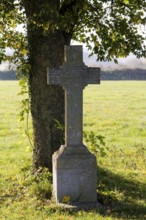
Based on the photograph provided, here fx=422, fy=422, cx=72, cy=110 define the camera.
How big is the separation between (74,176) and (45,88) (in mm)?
2252

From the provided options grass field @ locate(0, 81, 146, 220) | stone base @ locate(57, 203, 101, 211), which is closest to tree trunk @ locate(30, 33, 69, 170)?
grass field @ locate(0, 81, 146, 220)

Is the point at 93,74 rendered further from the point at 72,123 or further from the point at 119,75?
the point at 119,75

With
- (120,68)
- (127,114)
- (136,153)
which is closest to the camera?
(136,153)

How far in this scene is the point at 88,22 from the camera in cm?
909

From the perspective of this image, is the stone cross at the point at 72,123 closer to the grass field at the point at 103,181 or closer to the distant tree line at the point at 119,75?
the grass field at the point at 103,181

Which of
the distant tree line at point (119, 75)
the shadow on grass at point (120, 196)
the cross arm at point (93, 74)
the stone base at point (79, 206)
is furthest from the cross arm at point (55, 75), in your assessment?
the distant tree line at point (119, 75)

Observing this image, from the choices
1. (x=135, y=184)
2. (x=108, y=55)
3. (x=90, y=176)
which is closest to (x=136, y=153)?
(x=135, y=184)

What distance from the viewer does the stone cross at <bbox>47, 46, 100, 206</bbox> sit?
308 inches

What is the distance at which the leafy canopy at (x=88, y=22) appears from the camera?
28.6 feet

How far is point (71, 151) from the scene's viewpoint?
25.9 feet

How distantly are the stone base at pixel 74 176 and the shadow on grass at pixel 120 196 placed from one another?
1.39 feet

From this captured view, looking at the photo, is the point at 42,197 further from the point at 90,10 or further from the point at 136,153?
the point at 136,153

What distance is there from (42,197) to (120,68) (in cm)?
9756

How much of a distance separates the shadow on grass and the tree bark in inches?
58.1
